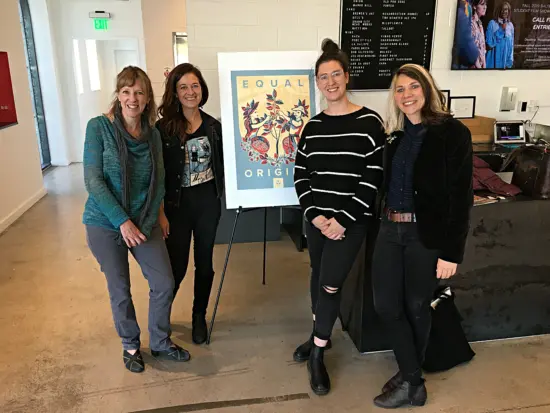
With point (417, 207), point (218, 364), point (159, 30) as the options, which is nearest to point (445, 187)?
point (417, 207)

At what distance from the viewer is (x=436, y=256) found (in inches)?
74.9

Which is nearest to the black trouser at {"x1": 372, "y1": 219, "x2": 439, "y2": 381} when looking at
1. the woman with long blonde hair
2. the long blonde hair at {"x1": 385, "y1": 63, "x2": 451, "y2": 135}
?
the woman with long blonde hair

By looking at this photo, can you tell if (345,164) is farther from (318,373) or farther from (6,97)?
(6,97)

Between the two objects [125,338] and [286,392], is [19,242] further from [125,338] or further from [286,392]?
[286,392]

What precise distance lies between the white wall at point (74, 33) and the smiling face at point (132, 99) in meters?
5.77

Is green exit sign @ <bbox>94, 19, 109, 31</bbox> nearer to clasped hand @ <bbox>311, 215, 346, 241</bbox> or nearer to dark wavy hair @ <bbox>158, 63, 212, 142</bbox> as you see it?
dark wavy hair @ <bbox>158, 63, 212, 142</bbox>

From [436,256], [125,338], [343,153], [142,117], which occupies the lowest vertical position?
[125,338]

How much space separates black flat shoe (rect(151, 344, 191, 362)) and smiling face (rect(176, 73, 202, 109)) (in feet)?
4.29

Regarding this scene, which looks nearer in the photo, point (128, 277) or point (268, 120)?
point (128, 277)

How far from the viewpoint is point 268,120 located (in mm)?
2566

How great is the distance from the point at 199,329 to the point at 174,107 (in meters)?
1.29

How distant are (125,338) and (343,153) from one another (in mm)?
1477

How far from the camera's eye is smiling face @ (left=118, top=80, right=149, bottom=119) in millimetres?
2107

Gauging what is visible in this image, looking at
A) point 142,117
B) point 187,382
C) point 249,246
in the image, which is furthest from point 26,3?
point 187,382
